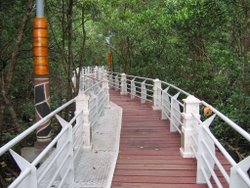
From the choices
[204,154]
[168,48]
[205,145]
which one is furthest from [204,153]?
[168,48]

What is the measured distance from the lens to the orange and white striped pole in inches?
244

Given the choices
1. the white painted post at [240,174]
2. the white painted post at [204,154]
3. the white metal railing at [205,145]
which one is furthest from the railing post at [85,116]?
the white painted post at [240,174]

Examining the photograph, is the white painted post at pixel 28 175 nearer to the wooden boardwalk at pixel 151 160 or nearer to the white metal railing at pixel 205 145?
the white metal railing at pixel 205 145

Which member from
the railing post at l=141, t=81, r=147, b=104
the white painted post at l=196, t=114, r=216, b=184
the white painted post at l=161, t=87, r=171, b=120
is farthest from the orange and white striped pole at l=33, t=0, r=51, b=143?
the railing post at l=141, t=81, r=147, b=104

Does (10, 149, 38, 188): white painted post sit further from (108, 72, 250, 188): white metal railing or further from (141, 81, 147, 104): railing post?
(141, 81, 147, 104): railing post

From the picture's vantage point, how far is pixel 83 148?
731 cm

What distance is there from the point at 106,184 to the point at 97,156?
1.47 meters

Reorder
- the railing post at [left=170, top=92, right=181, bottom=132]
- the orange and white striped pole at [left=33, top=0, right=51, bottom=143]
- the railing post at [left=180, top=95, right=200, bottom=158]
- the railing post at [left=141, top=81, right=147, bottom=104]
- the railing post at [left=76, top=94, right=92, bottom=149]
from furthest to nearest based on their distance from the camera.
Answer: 1. the railing post at [left=141, top=81, right=147, bottom=104]
2. the railing post at [left=170, top=92, right=181, bottom=132]
3. the railing post at [left=76, top=94, right=92, bottom=149]
4. the railing post at [left=180, top=95, right=200, bottom=158]
5. the orange and white striped pole at [left=33, top=0, right=51, bottom=143]

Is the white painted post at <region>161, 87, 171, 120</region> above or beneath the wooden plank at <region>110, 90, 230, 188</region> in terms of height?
above

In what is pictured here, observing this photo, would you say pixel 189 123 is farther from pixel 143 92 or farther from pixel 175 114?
pixel 143 92

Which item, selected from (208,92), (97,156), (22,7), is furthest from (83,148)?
(208,92)

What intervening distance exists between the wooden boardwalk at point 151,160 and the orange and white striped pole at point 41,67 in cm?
150

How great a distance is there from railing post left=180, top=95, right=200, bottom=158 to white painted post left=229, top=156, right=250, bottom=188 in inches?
129

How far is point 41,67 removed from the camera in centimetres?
629
